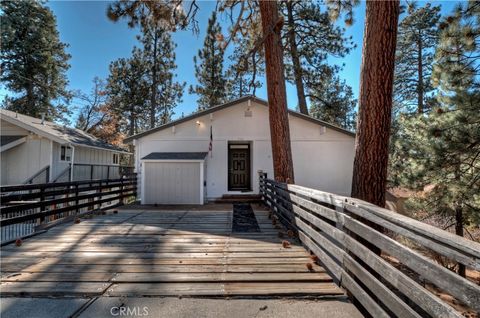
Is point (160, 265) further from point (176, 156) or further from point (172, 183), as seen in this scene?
point (176, 156)

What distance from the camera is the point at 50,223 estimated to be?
552 centimetres

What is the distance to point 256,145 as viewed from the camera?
11328 millimetres

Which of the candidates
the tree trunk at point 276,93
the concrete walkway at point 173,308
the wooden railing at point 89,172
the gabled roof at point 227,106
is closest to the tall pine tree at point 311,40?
the gabled roof at point 227,106

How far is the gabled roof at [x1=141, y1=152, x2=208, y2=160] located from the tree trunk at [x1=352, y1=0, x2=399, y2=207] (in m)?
6.78

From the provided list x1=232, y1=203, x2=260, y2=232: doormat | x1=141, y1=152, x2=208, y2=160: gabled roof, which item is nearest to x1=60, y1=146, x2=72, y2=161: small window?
x1=141, y1=152, x2=208, y2=160: gabled roof

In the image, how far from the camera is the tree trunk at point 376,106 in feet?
12.6

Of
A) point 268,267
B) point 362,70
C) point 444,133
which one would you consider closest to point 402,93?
point 444,133

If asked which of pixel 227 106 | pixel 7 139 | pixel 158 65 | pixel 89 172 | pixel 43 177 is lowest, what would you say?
pixel 43 177

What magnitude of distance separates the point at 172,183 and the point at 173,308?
25.4ft

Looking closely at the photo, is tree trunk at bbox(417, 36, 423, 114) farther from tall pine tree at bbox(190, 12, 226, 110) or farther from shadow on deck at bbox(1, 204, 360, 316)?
shadow on deck at bbox(1, 204, 360, 316)

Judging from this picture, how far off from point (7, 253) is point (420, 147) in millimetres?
7424

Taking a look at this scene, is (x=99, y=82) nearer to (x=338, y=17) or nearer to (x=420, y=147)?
(x=338, y=17)

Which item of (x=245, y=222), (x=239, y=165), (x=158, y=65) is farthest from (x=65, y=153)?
(x=158, y=65)

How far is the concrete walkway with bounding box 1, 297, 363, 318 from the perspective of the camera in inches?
87.4
